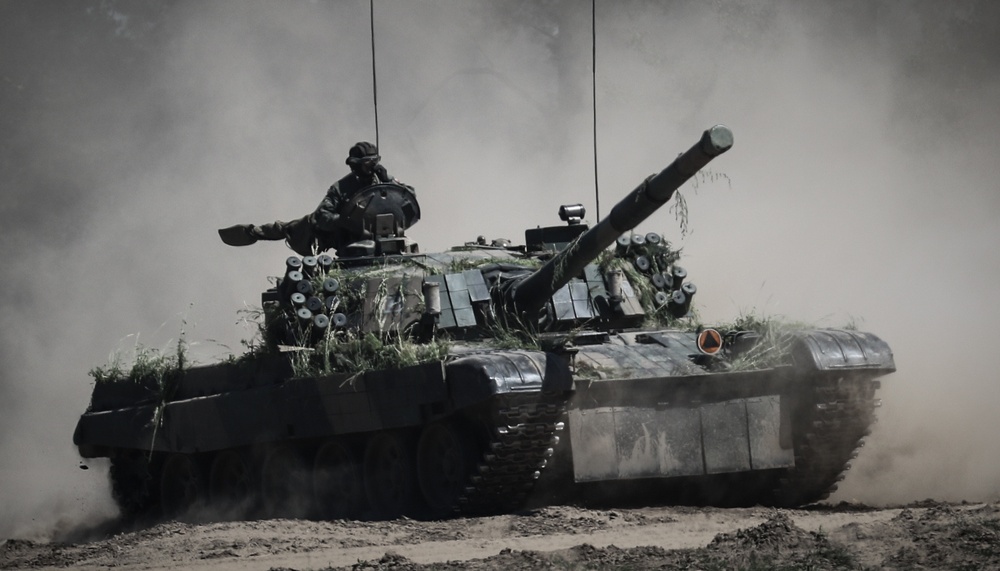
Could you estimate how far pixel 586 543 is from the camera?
12.0m

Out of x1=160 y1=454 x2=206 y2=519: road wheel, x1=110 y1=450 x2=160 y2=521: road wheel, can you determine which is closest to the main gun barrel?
x1=160 y1=454 x2=206 y2=519: road wheel

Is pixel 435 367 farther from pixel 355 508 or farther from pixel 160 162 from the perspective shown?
pixel 160 162

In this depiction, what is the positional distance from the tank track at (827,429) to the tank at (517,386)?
0.02 metres

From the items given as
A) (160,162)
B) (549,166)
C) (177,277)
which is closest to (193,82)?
(160,162)

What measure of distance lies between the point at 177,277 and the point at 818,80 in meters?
11.2

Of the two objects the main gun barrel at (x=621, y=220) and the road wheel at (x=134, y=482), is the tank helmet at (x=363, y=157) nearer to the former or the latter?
the main gun barrel at (x=621, y=220)

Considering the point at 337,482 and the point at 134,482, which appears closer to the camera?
the point at 337,482

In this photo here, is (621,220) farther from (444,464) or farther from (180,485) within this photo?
(180,485)

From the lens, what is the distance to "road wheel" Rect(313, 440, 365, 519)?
1652 centimetres

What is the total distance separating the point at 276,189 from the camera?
32094 millimetres

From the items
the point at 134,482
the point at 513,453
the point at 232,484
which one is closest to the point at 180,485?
the point at 134,482

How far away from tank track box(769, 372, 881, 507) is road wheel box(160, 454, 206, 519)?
6.27 m

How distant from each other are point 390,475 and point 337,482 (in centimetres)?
84

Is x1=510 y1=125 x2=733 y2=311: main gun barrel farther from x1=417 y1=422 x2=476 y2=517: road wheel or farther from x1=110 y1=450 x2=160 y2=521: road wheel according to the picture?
x1=110 y1=450 x2=160 y2=521: road wheel
